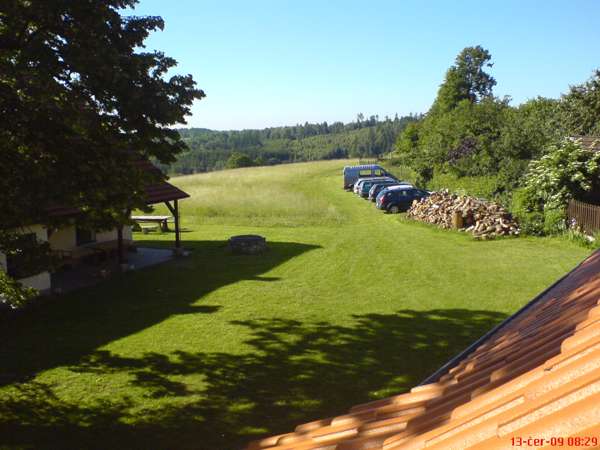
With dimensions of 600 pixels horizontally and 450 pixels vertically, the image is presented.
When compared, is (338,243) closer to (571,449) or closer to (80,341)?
(80,341)

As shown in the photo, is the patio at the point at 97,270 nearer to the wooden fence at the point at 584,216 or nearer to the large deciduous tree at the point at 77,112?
the large deciduous tree at the point at 77,112

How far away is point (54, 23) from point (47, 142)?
5.64 ft

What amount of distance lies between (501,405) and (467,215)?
22153 millimetres

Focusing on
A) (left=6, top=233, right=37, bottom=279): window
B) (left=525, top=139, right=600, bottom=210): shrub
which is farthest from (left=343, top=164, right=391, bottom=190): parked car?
(left=6, top=233, right=37, bottom=279): window

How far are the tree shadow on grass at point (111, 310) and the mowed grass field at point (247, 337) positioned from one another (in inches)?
2.1

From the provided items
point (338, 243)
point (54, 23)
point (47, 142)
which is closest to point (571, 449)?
point (47, 142)

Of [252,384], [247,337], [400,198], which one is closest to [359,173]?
[400,198]

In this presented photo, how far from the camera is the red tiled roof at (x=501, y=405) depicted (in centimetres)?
120

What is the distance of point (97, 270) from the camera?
17.1 m

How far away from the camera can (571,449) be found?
1058mm

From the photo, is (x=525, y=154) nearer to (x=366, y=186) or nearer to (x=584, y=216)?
(x=584, y=216)

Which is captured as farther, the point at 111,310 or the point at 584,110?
the point at 584,110

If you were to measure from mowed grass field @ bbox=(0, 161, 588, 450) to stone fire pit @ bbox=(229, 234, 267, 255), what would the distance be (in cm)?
49

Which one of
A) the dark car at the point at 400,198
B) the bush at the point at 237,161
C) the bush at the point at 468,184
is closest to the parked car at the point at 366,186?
the bush at the point at 468,184
